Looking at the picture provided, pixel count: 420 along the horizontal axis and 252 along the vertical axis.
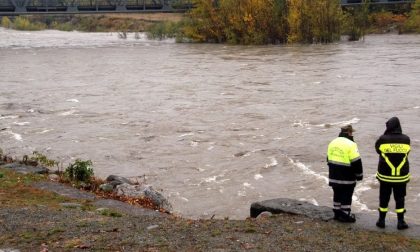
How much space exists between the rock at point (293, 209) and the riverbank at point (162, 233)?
0.22 metres

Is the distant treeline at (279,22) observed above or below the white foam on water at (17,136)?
above

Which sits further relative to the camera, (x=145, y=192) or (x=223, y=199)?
(x=223, y=199)

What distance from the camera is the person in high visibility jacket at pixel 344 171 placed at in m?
9.23

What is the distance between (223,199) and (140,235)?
5.15m

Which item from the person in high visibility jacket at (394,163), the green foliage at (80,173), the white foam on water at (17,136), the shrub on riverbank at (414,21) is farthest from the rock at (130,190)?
the shrub on riverbank at (414,21)

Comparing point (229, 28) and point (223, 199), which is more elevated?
point (229, 28)

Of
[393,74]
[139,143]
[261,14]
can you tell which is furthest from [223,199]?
[261,14]

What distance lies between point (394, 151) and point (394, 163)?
20 centimetres

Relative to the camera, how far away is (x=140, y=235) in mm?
8672

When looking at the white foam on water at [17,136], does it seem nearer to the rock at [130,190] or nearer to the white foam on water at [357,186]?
the rock at [130,190]

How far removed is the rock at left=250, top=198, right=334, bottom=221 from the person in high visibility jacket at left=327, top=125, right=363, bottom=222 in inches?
13.6

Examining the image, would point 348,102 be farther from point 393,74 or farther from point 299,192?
point 299,192

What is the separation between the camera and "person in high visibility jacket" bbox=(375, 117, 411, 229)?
29.1ft

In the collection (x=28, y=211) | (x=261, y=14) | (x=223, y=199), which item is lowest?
(x=223, y=199)
